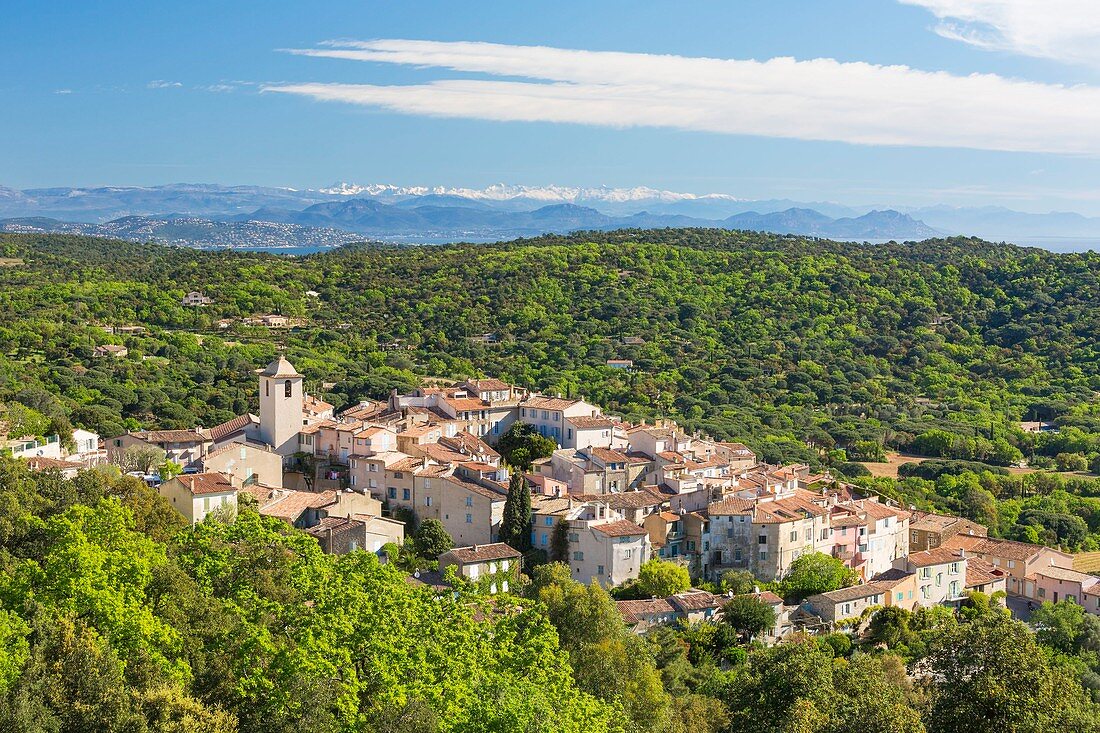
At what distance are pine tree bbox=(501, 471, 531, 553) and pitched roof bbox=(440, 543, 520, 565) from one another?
44 centimetres

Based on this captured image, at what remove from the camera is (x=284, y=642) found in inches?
768

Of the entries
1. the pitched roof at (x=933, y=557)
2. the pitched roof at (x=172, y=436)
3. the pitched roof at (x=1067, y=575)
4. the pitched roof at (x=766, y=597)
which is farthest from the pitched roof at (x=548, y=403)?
the pitched roof at (x=1067, y=575)

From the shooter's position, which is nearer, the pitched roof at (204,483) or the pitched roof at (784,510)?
the pitched roof at (204,483)

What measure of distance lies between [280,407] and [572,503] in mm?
9902

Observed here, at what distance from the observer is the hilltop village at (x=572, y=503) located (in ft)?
106

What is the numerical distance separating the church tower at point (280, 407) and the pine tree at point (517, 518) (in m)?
8.59

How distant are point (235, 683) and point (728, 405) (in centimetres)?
5096

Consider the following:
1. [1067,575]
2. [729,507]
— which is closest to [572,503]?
[729,507]

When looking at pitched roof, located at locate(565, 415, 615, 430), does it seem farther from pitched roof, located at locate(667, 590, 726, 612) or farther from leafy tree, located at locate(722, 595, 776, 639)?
leafy tree, located at locate(722, 595, 776, 639)

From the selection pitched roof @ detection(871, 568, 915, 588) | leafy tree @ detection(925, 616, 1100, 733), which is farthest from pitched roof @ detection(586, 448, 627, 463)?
leafy tree @ detection(925, 616, 1100, 733)

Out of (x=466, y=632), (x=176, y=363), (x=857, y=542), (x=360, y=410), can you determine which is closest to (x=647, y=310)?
(x=176, y=363)

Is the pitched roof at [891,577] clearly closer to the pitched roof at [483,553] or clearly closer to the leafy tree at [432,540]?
the pitched roof at [483,553]

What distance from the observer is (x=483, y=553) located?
3186 cm

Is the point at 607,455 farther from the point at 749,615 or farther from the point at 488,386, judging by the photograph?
the point at 749,615
